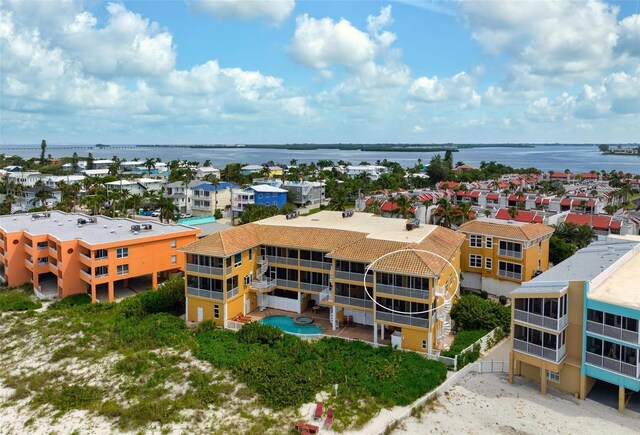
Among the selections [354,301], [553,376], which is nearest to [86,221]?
[354,301]

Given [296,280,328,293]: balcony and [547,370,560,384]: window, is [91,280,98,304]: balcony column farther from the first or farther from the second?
[547,370,560,384]: window

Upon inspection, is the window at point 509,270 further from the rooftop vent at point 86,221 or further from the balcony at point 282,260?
the rooftop vent at point 86,221

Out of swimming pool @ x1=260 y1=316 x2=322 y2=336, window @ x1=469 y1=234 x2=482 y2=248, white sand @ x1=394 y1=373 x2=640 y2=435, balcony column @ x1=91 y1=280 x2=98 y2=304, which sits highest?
window @ x1=469 y1=234 x2=482 y2=248

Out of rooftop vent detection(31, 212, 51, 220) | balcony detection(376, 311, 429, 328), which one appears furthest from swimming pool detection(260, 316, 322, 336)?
rooftop vent detection(31, 212, 51, 220)

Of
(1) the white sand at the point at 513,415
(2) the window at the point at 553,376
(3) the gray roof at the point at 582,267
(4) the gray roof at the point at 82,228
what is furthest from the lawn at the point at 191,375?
(4) the gray roof at the point at 82,228

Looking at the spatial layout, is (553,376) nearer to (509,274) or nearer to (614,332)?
(614,332)

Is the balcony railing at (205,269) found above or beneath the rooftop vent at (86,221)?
beneath
